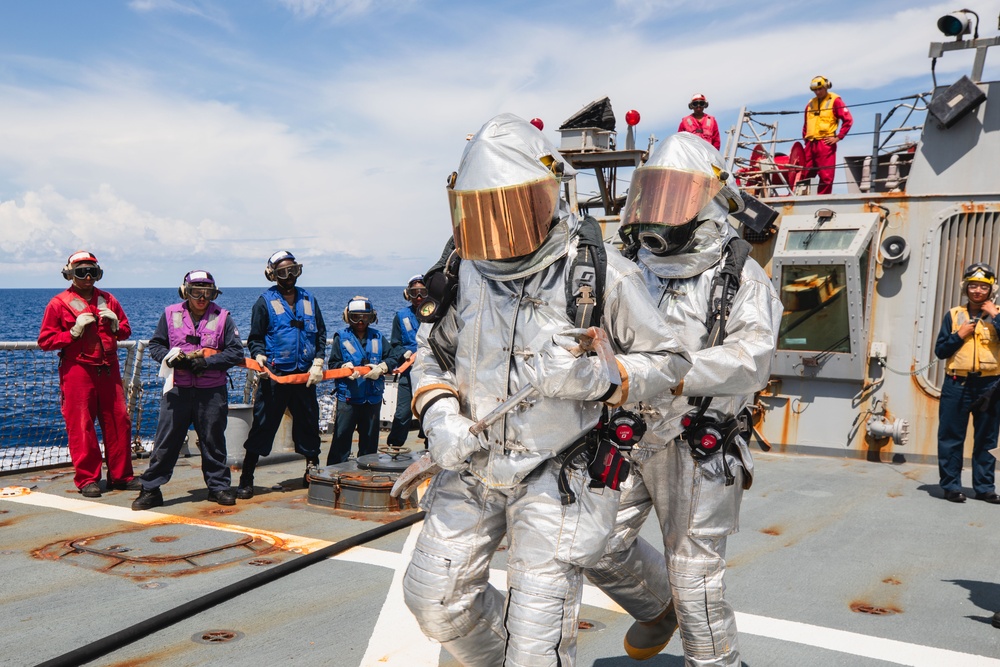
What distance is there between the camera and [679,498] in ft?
11.0

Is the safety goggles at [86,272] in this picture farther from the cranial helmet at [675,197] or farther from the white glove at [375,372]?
the cranial helmet at [675,197]

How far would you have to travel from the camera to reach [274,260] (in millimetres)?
7098

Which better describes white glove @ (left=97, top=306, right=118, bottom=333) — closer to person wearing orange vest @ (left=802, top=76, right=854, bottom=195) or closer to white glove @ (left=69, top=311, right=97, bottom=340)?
white glove @ (left=69, top=311, right=97, bottom=340)

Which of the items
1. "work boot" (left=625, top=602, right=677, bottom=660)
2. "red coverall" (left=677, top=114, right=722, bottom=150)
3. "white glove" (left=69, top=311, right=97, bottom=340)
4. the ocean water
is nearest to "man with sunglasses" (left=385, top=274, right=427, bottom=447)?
the ocean water

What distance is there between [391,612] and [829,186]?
25.5ft

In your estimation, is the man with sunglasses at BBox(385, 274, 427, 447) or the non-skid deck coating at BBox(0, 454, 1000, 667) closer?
the non-skid deck coating at BBox(0, 454, 1000, 667)

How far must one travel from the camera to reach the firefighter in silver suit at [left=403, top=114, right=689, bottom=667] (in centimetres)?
270

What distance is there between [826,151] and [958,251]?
2076 mm

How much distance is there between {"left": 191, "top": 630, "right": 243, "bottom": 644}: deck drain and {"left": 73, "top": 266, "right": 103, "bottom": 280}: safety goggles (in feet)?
13.0

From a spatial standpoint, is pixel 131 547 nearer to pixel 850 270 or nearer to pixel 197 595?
pixel 197 595

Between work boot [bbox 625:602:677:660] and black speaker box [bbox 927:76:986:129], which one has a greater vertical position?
black speaker box [bbox 927:76:986:129]

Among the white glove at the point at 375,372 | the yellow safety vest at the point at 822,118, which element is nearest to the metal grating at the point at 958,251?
the yellow safety vest at the point at 822,118

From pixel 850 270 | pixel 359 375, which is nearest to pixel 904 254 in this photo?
pixel 850 270

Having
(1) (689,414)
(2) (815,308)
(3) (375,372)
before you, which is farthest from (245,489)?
(2) (815,308)
